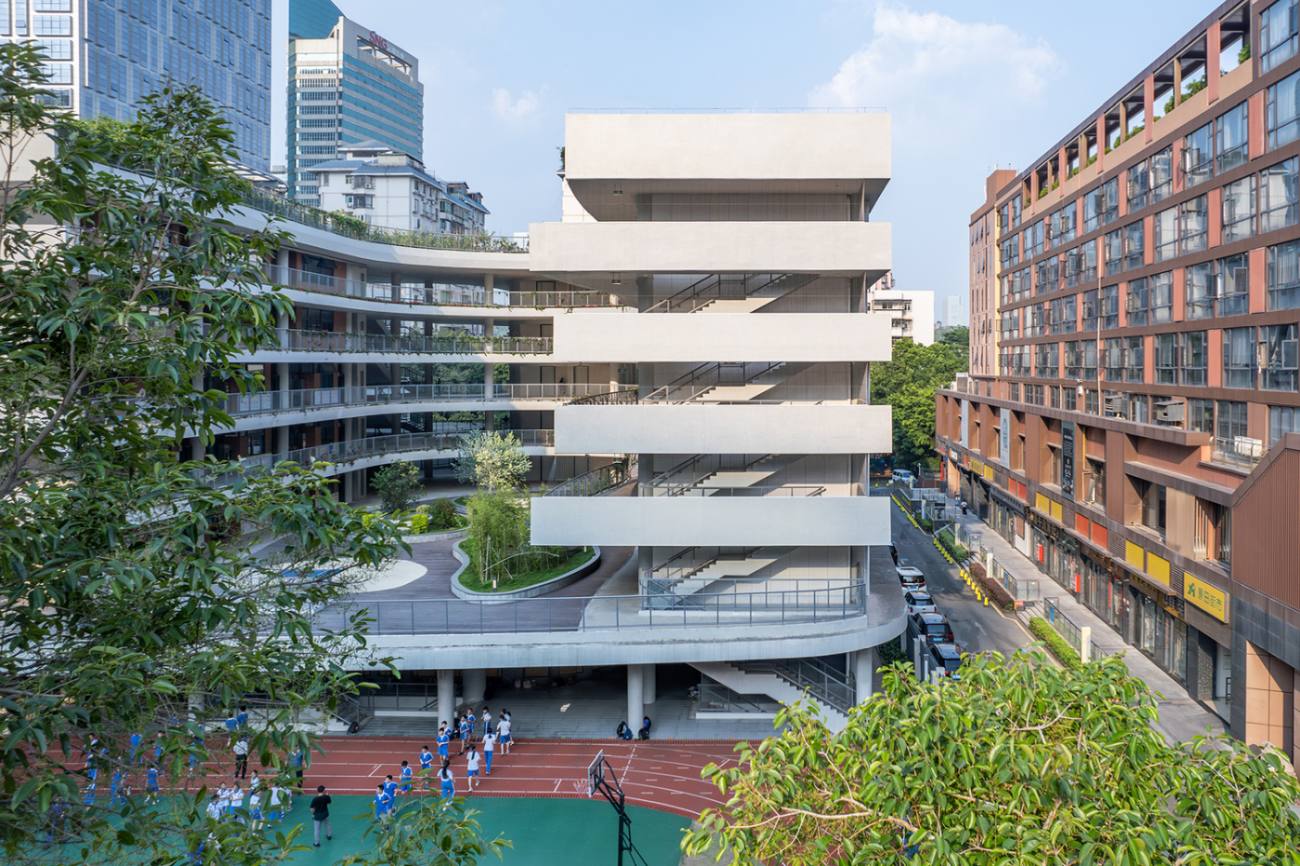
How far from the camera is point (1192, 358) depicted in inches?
1191

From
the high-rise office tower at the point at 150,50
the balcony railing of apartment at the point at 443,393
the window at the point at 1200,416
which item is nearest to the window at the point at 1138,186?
the window at the point at 1200,416

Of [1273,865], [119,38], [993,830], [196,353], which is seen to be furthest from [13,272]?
[119,38]

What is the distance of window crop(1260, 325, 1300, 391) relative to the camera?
2406cm

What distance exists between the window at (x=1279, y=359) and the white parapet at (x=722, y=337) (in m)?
10.4

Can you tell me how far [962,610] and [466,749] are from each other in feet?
74.5

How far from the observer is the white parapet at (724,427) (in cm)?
2461

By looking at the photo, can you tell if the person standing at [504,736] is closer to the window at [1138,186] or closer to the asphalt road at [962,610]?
the asphalt road at [962,610]

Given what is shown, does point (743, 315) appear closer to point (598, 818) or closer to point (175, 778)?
point (598, 818)

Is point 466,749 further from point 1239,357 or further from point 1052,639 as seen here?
point 1239,357

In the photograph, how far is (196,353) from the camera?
25.9 ft

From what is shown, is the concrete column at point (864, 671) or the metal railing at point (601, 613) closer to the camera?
the metal railing at point (601, 613)

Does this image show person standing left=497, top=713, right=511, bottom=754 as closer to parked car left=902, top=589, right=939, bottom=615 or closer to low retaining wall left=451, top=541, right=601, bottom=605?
low retaining wall left=451, top=541, right=601, bottom=605

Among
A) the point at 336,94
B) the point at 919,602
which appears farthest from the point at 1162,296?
the point at 336,94

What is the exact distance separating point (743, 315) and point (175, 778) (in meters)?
19.5
